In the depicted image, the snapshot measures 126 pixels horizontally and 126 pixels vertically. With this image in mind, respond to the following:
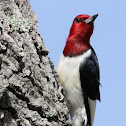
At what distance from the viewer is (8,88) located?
2170 mm

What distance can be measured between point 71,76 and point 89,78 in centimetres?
37

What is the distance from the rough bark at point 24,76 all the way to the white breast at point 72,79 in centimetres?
61

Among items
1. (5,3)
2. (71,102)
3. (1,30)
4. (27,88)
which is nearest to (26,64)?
(27,88)

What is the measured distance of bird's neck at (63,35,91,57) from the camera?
11.8ft

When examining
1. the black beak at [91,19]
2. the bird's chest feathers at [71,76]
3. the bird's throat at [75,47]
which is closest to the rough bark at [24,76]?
the bird's chest feathers at [71,76]

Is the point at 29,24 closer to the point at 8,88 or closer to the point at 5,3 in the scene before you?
the point at 5,3


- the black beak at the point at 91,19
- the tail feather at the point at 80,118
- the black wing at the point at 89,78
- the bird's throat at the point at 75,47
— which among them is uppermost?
the black beak at the point at 91,19

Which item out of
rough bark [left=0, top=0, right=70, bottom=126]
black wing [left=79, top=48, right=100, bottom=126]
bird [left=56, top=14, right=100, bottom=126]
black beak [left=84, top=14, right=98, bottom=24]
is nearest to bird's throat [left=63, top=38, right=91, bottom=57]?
bird [left=56, top=14, right=100, bottom=126]

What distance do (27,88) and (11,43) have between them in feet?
1.49

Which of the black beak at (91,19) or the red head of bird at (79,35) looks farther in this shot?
the black beak at (91,19)

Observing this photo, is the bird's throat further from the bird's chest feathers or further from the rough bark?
the rough bark

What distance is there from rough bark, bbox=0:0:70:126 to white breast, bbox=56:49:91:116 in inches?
24.1

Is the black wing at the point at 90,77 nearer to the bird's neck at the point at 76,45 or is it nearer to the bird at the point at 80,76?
the bird at the point at 80,76

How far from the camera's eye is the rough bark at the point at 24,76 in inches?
86.0
